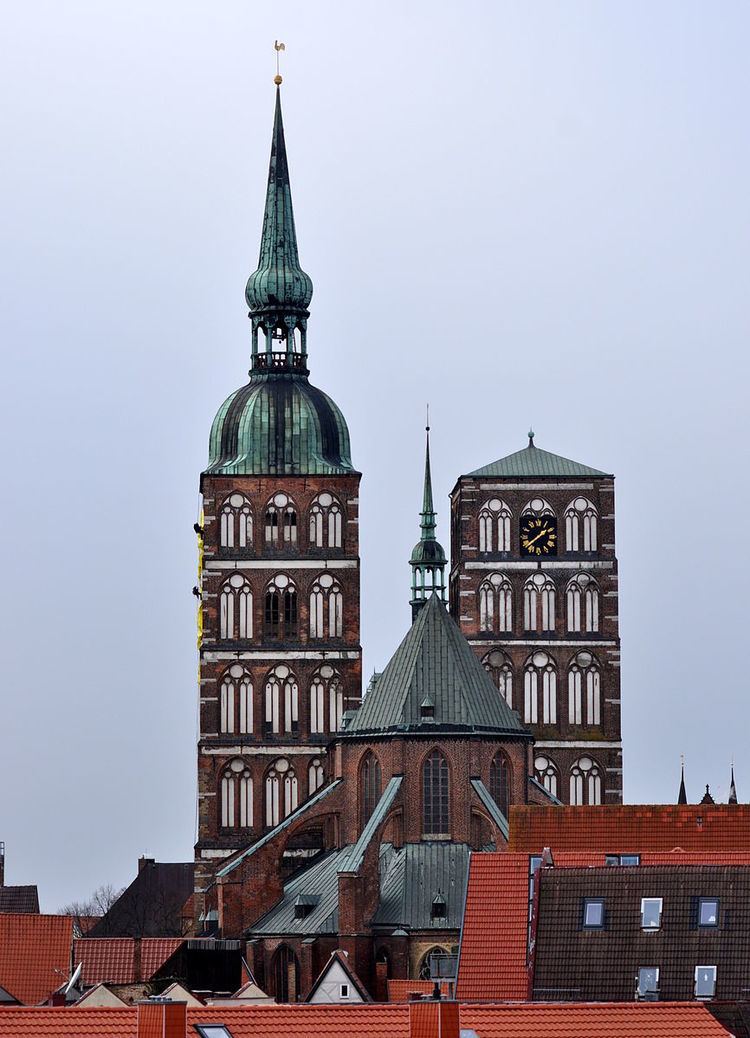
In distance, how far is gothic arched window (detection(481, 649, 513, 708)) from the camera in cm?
11094

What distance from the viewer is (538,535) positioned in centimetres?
11181

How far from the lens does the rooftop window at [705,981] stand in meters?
60.3

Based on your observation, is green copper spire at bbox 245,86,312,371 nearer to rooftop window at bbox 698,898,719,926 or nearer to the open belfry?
the open belfry

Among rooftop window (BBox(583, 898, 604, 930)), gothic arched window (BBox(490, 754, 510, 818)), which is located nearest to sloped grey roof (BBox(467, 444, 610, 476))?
gothic arched window (BBox(490, 754, 510, 818))

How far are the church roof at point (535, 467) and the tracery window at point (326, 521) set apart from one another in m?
5.51

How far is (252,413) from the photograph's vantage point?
111625 millimetres

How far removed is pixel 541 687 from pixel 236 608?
1186 cm

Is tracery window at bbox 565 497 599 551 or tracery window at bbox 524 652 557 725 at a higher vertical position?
tracery window at bbox 565 497 599 551

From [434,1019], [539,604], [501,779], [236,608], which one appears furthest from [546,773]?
[434,1019]

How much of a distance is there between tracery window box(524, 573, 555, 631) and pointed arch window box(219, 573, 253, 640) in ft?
34.4

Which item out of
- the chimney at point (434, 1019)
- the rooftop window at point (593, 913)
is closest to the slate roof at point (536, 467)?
the rooftop window at point (593, 913)

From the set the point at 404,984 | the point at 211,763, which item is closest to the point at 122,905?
the point at 211,763

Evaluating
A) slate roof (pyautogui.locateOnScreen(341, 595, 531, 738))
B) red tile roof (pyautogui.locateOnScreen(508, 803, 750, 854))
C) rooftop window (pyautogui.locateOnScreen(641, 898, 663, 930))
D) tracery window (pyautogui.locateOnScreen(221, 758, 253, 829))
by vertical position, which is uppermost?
slate roof (pyautogui.locateOnScreen(341, 595, 531, 738))

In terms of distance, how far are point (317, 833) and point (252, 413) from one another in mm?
17380
